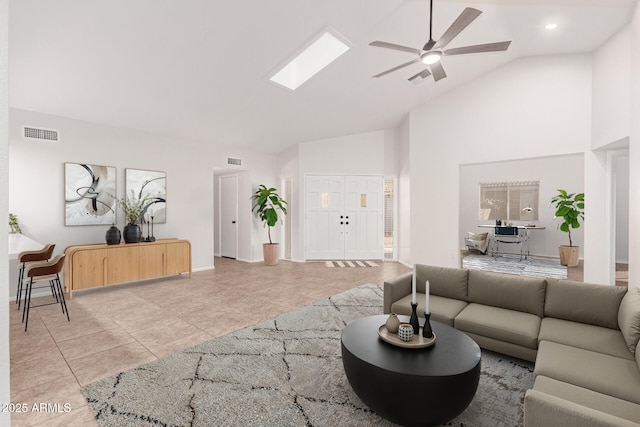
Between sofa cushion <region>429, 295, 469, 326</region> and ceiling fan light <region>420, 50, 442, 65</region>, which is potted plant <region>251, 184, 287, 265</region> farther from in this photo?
ceiling fan light <region>420, 50, 442, 65</region>

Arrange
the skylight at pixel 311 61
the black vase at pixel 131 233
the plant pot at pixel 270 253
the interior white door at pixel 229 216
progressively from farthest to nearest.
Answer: the interior white door at pixel 229 216
the plant pot at pixel 270 253
the black vase at pixel 131 233
the skylight at pixel 311 61

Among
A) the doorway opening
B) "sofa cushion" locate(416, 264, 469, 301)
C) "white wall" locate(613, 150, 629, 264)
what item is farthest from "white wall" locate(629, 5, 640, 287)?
the doorway opening

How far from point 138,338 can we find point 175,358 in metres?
0.76

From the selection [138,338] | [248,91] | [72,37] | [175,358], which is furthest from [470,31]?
[138,338]

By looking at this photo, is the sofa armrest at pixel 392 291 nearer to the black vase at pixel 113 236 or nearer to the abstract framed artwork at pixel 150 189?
the black vase at pixel 113 236

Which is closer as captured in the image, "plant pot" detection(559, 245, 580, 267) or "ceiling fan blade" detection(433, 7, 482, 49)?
"ceiling fan blade" detection(433, 7, 482, 49)

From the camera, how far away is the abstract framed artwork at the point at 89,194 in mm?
4980

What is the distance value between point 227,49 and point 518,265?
7512mm

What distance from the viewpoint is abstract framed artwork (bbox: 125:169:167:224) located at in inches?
222

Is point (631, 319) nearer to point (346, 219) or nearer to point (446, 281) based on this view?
point (446, 281)

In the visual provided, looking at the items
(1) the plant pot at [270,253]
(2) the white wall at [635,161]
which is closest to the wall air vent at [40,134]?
(1) the plant pot at [270,253]

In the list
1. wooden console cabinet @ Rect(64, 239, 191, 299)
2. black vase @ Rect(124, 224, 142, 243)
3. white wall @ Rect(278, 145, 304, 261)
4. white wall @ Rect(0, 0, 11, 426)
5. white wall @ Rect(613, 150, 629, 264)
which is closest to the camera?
white wall @ Rect(0, 0, 11, 426)

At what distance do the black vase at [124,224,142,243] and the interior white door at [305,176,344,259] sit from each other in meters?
3.79

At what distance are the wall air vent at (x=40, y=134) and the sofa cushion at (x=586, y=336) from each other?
21.4ft
